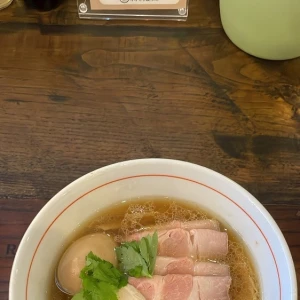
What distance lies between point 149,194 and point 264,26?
46cm

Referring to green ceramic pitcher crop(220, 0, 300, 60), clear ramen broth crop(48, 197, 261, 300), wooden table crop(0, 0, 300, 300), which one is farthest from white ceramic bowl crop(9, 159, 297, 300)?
green ceramic pitcher crop(220, 0, 300, 60)

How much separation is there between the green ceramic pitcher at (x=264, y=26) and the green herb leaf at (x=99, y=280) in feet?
2.04

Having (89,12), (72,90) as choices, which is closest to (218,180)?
(72,90)

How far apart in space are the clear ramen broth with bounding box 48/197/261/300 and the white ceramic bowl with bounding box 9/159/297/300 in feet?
0.07

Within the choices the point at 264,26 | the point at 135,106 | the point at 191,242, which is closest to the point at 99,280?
the point at 191,242

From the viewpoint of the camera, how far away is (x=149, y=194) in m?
1.05

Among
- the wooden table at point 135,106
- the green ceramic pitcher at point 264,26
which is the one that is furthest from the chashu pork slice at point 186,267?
the green ceramic pitcher at point 264,26

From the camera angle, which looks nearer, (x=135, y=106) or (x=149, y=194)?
(x=149, y=194)

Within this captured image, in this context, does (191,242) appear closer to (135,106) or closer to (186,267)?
(186,267)

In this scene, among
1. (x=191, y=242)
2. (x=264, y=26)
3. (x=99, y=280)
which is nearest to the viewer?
(x=99, y=280)

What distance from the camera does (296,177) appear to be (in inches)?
46.0

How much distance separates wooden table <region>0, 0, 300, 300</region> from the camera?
45.6 inches

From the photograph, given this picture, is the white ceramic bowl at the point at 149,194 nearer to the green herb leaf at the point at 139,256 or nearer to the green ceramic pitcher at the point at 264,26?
the green herb leaf at the point at 139,256

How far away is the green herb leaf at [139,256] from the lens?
0.98 meters
